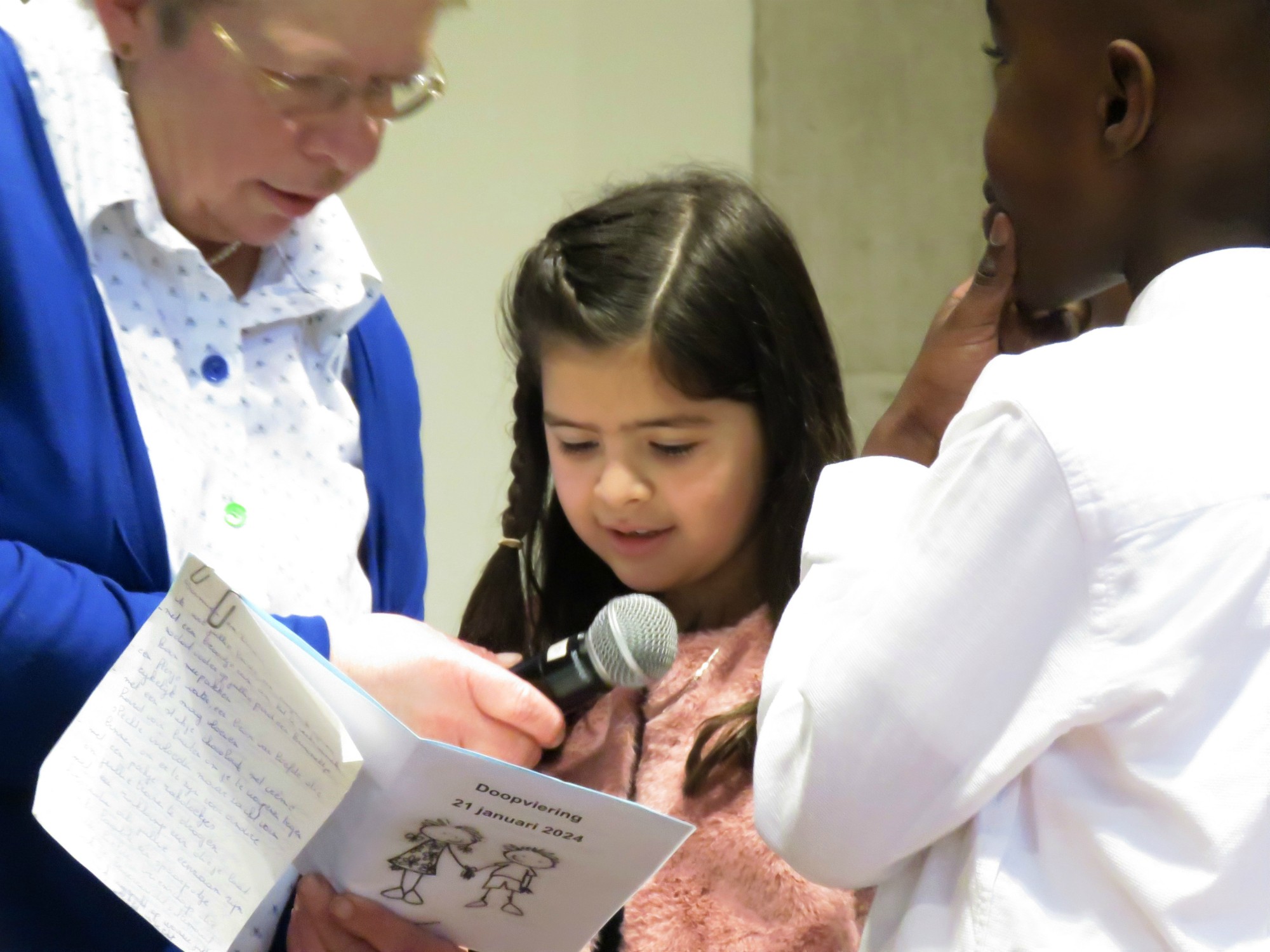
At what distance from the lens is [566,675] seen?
4.25 feet

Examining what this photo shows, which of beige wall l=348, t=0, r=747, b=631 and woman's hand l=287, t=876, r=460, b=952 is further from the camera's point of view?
beige wall l=348, t=0, r=747, b=631

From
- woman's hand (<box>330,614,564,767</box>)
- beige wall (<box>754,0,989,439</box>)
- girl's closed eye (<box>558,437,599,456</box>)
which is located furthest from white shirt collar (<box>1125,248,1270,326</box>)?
beige wall (<box>754,0,989,439</box>)

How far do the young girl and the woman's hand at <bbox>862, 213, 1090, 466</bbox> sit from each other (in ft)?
0.66

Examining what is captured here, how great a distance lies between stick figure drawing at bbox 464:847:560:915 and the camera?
3.85 ft

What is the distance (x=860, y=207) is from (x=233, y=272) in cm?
220

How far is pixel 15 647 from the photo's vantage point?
3.81 feet

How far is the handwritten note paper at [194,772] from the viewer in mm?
A: 1092

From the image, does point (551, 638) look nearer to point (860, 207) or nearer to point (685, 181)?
point (685, 181)

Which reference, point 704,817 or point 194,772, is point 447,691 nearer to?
point 194,772

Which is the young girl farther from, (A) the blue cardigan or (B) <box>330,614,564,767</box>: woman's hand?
(A) the blue cardigan

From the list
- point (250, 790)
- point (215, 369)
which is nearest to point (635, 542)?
point (215, 369)

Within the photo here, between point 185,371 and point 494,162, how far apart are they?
1.89 meters

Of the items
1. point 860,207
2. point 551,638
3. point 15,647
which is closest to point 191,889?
point 15,647

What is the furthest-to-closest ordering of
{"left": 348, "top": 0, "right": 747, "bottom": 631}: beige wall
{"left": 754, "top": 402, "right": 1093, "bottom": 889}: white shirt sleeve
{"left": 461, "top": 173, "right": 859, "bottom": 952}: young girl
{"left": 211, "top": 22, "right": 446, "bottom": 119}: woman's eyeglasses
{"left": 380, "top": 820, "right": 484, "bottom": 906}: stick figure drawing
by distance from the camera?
{"left": 348, "top": 0, "right": 747, "bottom": 631}: beige wall
{"left": 461, "top": 173, "right": 859, "bottom": 952}: young girl
{"left": 211, "top": 22, "right": 446, "bottom": 119}: woman's eyeglasses
{"left": 380, "top": 820, "right": 484, "bottom": 906}: stick figure drawing
{"left": 754, "top": 402, "right": 1093, "bottom": 889}: white shirt sleeve
